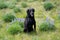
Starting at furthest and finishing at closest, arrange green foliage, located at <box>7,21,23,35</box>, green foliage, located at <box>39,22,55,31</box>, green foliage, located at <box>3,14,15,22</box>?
green foliage, located at <box>3,14,15,22</box>
green foliage, located at <box>39,22,55,31</box>
green foliage, located at <box>7,21,23,35</box>

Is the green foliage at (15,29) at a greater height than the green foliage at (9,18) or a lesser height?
lesser

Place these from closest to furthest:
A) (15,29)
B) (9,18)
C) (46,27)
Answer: (15,29), (46,27), (9,18)

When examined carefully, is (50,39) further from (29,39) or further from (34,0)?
(34,0)

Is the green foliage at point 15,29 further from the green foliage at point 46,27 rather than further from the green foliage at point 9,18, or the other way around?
the green foliage at point 9,18

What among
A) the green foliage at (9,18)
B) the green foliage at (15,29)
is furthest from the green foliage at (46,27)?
the green foliage at (9,18)

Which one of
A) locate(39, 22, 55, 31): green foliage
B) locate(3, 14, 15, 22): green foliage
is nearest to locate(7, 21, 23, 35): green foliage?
locate(39, 22, 55, 31): green foliage

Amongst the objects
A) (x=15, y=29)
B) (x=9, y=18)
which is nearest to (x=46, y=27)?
(x=15, y=29)

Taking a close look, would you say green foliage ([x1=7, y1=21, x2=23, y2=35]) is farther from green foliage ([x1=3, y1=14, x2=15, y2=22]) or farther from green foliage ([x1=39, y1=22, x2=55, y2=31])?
green foliage ([x1=3, y1=14, x2=15, y2=22])

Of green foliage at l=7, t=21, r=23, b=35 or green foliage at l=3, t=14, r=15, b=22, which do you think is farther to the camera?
green foliage at l=3, t=14, r=15, b=22

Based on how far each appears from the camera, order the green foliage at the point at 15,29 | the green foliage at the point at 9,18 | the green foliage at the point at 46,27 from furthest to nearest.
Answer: the green foliage at the point at 9,18
the green foliage at the point at 46,27
the green foliage at the point at 15,29

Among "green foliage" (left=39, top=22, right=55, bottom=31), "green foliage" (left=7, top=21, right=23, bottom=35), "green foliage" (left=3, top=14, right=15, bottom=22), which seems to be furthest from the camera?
"green foliage" (left=3, top=14, right=15, bottom=22)

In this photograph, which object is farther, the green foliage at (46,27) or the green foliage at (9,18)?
the green foliage at (9,18)

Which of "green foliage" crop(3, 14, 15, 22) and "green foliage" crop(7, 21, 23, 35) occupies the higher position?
"green foliage" crop(3, 14, 15, 22)

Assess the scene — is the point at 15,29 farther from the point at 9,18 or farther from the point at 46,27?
the point at 9,18
